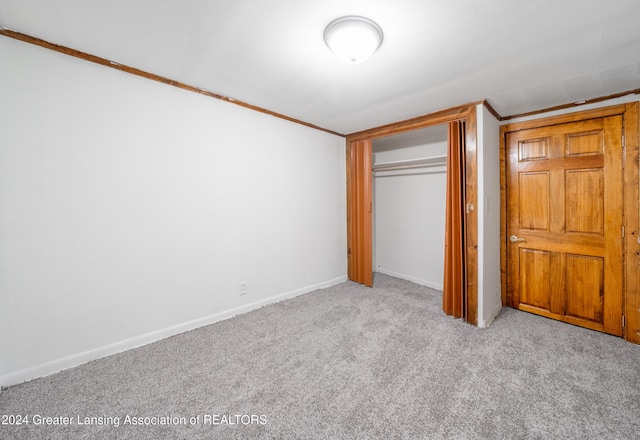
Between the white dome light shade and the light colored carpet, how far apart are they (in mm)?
2156

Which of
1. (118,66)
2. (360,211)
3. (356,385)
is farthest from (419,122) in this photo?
(118,66)

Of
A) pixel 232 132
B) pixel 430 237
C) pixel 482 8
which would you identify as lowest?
pixel 430 237

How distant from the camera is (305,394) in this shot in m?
1.60

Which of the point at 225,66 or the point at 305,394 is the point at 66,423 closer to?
the point at 305,394

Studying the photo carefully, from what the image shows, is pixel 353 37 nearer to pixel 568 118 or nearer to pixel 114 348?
pixel 568 118

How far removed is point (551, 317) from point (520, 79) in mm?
2408

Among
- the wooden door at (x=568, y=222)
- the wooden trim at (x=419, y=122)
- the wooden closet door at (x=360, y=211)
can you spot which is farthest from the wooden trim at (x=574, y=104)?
the wooden closet door at (x=360, y=211)

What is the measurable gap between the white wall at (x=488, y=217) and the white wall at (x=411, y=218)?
Result: 741mm

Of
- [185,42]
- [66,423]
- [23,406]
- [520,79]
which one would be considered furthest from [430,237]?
[23,406]

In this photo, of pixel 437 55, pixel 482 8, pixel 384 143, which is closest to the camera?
pixel 482 8

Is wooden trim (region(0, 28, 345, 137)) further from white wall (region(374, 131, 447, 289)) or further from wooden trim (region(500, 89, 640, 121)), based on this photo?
wooden trim (region(500, 89, 640, 121))

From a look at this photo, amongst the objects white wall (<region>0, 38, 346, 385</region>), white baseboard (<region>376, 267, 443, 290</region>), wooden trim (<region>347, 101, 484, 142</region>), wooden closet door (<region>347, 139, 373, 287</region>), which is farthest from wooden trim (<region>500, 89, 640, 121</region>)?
white wall (<region>0, 38, 346, 385</region>)

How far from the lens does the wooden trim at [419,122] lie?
261 cm

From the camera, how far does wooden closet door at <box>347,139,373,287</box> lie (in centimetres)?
361
